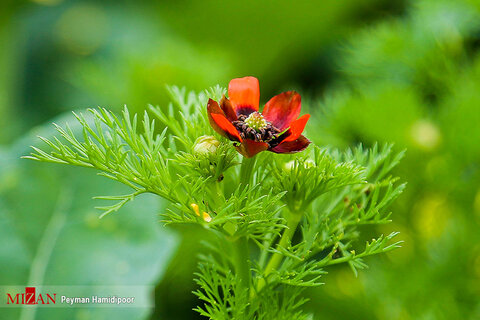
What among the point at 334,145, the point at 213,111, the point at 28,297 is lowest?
the point at 28,297

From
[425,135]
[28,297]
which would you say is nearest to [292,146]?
[28,297]

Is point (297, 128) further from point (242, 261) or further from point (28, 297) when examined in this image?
point (28, 297)

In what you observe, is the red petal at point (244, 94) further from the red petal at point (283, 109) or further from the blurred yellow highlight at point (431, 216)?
the blurred yellow highlight at point (431, 216)

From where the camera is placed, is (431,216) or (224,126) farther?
(431,216)

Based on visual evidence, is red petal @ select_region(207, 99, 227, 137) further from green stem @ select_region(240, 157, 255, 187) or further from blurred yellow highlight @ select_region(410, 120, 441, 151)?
blurred yellow highlight @ select_region(410, 120, 441, 151)

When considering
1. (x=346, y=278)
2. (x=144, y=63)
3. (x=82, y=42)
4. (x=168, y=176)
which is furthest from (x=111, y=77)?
(x=168, y=176)

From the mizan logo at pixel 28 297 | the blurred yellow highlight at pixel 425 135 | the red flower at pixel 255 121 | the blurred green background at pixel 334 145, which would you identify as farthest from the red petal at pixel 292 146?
the blurred yellow highlight at pixel 425 135

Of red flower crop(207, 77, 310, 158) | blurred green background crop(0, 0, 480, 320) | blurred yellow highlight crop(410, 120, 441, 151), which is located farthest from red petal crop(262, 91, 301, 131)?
blurred yellow highlight crop(410, 120, 441, 151)
